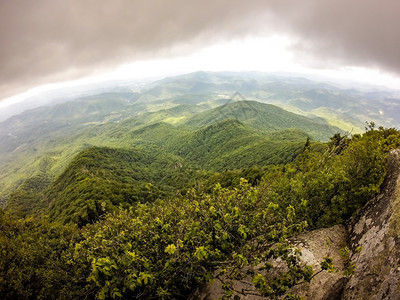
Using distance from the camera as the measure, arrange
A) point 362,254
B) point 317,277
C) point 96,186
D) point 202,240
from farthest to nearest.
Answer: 1. point 96,186
2. point 317,277
3. point 362,254
4. point 202,240

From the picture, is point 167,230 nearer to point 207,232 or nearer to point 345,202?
point 207,232

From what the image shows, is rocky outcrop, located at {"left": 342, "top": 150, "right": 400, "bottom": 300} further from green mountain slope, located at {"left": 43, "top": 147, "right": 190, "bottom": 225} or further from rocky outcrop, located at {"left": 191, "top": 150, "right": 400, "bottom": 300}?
green mountain slope, located at {"left": 43, "top": 147, "right": 190, "bottom": 225}

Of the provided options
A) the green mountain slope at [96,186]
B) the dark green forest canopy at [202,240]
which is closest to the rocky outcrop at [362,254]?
the dark green forest canopy at [202,240]

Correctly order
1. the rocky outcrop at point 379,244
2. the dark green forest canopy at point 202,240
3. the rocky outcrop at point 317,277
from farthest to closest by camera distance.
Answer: the rocky outcrop at point 317,277, the rocky outcrop at point 379,244, the dark green forest canopy at point 202,240

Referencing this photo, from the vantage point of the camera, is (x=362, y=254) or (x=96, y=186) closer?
(x=362, y=254)

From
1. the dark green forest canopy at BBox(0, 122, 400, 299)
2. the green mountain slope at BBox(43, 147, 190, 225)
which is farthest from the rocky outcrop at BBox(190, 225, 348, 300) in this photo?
the green mountain slope at BBox(43, 147, 190, 225)

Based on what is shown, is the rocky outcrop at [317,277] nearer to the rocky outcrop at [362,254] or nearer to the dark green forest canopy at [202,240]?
the rocky outcrop at [362,254]

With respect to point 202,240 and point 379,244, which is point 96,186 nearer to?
point 202,240

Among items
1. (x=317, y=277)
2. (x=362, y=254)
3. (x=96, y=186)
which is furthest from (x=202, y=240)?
(x=96, y=186)
